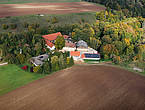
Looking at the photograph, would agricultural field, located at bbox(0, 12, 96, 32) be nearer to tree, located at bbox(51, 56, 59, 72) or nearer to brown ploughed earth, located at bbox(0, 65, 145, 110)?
tree, located at bbox(51, 56, 59, 72)

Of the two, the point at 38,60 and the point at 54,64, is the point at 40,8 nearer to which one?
the point at 38,60

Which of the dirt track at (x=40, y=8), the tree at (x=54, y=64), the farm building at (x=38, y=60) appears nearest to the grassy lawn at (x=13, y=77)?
the tree at (x=54, y=64)

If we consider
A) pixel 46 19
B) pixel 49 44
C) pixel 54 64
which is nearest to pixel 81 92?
pixel 54 64

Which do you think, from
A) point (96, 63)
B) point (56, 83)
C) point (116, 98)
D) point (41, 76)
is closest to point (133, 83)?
point (116, 98)

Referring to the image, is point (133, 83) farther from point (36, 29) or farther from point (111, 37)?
point (36, 29)

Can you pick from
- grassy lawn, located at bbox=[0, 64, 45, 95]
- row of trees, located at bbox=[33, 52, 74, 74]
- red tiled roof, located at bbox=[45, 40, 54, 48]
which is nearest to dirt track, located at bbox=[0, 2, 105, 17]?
red tiled roof, located at bbox=[45, 40, 54, 48]

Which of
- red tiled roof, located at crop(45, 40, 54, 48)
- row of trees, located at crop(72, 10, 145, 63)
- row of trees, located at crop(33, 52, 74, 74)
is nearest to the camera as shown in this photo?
row of trees, located at crop(33, 52, 74, 74)
